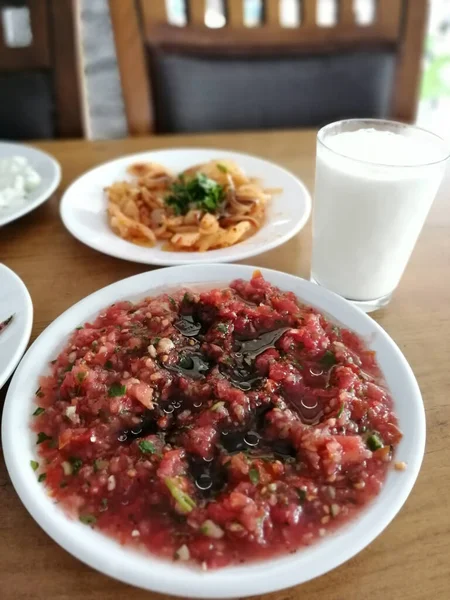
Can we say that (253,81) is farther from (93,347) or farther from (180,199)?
(93,347)

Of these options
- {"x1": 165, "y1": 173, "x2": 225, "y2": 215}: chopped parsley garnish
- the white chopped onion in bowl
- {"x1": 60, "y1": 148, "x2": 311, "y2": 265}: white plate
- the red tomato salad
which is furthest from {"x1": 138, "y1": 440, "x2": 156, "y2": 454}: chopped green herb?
the white chopped onion in bowl

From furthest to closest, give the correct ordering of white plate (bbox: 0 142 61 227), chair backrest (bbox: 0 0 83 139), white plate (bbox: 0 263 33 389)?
chair backrest (bbox: 0 0 83 139) < white plate (bbox: 0 142 61 227) < white plate (bbox: 0 263 33 389)

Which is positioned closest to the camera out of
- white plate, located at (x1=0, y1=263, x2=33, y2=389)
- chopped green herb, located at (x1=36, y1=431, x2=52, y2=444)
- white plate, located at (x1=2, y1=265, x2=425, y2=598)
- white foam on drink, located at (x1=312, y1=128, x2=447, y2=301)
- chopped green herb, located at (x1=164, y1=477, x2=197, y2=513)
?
white plate, located at (x1=2, y1=265, x2=425, y2=598)

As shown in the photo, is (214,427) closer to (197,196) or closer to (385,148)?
(385,148)

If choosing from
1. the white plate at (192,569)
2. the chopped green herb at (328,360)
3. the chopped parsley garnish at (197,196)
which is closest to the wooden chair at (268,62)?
the chopped parsley garnish at (197,196)

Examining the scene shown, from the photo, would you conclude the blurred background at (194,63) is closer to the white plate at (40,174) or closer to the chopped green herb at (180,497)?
the white plate at (40,174)

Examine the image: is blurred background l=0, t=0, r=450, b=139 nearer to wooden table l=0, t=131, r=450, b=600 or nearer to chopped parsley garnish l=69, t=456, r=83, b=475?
wooden table l=0, t=131, r=450, b=600
